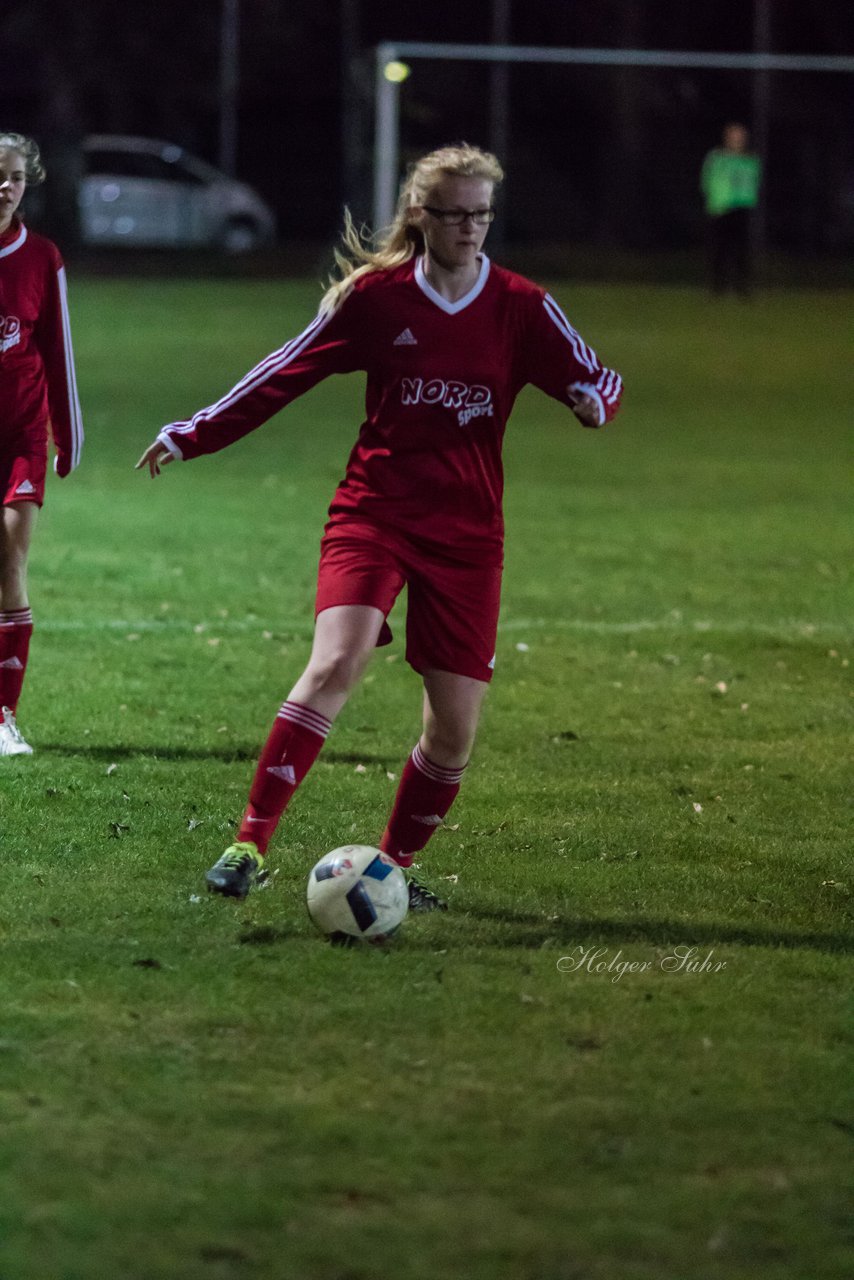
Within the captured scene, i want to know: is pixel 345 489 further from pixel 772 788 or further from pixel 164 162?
pixel 164 162

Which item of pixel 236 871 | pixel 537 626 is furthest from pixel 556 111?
pixel 236 871

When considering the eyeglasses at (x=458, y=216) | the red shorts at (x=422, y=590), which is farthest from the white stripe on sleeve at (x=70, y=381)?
the eyeglasses at (x=458, y=216)

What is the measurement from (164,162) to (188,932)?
34763 mm

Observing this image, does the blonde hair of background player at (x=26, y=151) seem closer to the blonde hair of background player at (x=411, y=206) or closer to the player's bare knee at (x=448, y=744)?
the blonde hair of background player at (x=411, y=206)

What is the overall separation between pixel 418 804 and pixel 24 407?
252cm

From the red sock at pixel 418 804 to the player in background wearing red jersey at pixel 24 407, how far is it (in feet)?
6.67

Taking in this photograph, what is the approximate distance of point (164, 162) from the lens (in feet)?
126

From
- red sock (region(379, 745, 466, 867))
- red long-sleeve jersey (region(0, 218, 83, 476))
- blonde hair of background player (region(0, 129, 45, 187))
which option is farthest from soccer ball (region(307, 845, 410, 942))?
blonde hair of background player (region(0, 129, 45, 187))

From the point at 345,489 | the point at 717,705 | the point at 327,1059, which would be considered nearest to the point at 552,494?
the point at 717,705

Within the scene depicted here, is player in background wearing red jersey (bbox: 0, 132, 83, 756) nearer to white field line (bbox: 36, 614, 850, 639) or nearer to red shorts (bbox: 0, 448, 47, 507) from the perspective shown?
red shorts (bbox: 0, 448, 47, 507)

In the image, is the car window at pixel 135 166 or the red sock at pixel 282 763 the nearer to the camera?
the red sock at pixel 282 763

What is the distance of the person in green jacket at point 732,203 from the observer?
29.8m

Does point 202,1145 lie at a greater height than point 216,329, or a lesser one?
greater

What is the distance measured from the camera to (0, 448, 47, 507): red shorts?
7.22m
